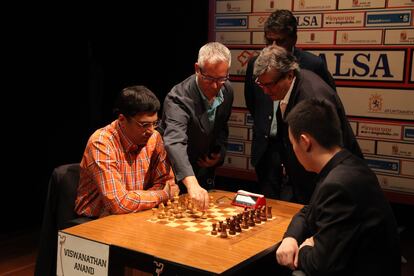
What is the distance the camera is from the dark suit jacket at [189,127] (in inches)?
116

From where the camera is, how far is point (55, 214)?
286 centimetres

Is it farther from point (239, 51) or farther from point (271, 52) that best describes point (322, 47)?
point (271, 52)

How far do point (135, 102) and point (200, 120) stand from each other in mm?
559

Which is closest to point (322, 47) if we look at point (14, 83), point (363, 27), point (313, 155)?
point (363, 27)

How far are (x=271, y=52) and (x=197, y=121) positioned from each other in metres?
0.61

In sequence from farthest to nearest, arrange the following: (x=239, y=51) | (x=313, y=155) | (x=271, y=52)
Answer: (x=239, y=51) → (x=271, y=52) → (x=313, y=155)

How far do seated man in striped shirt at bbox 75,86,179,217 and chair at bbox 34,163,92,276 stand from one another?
0.04 m

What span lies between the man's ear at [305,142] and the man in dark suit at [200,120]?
79 cm

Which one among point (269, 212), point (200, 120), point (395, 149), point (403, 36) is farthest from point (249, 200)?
point (403, 36)

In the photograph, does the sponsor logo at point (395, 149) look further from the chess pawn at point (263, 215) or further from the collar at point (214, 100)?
the chess pawn at point (263, 215)

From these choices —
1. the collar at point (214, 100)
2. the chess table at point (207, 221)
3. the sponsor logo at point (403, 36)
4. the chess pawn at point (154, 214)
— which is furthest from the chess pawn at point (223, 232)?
the sponsor logo at point (403, 36)

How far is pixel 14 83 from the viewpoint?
176 inches

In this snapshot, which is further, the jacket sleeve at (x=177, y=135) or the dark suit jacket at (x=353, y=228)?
the jacket sleeve at (x=177, y=135)

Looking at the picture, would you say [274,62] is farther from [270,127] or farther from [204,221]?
[204,221]
